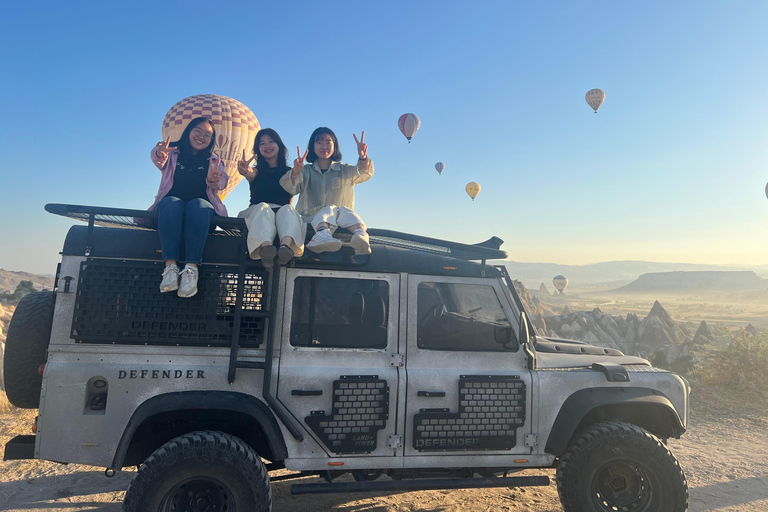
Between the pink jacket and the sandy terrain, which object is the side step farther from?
the pink jacket

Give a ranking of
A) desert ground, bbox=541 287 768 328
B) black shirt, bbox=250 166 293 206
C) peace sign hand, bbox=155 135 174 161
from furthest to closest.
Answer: desert ground, bbox=541 287 768 328 < black shirt, bbox=250 166 293 206 < peace sign hand, bbox=155 135 174 161

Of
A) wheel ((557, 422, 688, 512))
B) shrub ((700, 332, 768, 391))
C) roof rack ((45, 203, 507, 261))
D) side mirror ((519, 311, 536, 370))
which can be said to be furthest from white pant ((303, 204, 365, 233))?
shrub ((700, 332, 768, 391))

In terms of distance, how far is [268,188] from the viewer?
4.81 metres

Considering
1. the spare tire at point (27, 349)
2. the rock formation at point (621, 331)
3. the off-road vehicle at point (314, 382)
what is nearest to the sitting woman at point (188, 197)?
the off-road vehicle at point (314, 382)

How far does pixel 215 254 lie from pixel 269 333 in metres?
0.77

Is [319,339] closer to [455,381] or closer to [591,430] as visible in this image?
[455,381]

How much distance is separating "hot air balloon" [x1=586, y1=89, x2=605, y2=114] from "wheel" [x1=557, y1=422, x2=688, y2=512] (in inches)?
1135

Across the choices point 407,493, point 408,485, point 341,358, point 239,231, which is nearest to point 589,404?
point 408,485

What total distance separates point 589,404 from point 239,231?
3247mm

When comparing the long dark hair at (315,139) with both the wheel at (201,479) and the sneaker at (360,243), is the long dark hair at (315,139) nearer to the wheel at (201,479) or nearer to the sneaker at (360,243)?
the sneaker at (360,243)

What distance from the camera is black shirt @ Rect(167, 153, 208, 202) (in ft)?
13.9

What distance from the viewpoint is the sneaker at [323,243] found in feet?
11.7

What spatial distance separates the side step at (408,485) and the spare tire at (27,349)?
210 centimetres

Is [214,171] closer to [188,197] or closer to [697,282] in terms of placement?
[188,197]
